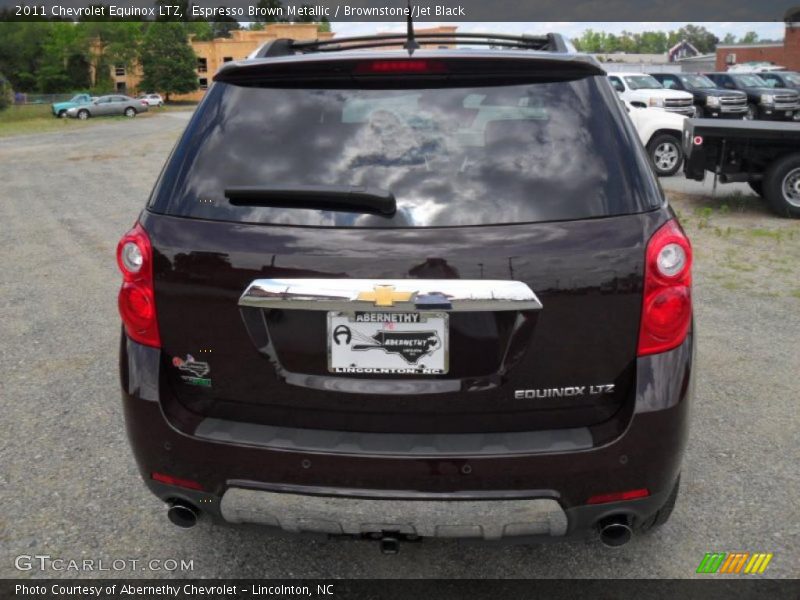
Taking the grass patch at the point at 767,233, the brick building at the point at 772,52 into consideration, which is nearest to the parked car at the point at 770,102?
the grass patch at the point at 767,233

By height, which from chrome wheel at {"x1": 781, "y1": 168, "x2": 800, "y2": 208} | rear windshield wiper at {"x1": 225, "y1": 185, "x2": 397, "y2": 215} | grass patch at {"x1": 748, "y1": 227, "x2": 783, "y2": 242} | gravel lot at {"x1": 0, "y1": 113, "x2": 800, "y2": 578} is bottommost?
grass patch at {"x1": 748, "y1": 227, "x2": 783, "y2": 242}

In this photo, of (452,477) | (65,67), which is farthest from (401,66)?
(65,67)

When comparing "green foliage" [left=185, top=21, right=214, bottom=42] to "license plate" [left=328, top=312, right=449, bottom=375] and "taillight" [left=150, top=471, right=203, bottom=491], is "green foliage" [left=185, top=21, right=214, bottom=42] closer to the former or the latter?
"taillight" [left=150, top=471, right=203, bottom=491]

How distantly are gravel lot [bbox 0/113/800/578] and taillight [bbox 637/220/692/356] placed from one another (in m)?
1.09

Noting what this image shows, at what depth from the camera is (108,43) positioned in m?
95.6

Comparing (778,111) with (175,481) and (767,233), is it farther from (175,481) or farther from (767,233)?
(175,481)

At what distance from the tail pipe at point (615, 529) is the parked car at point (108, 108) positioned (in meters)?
53.7

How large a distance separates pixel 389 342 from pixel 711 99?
924 inches

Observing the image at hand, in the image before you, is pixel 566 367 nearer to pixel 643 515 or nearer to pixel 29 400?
pixel 643 515

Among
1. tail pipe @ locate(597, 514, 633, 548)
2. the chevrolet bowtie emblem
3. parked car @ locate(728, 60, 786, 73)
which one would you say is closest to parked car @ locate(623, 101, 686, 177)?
tail pipe @ locate(597, 514, 633, 548)

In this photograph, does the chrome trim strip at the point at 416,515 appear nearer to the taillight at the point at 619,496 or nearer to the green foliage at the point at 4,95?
the taillight at the point at 619,496

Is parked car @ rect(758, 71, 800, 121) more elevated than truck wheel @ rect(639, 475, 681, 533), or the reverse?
parked car @ rect(758, 71, 800, 121)

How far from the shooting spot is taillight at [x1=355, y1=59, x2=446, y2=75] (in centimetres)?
254

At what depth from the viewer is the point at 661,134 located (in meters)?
14.4
